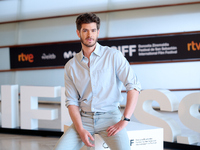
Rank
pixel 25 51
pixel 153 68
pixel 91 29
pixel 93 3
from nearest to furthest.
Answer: pixel 91 29 → pixel 153 68 → pixel 93 3 → pixel 25 51

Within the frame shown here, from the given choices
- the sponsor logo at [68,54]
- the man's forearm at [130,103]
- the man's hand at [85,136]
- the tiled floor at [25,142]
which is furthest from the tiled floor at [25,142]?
the sponsor logo at [68,54]

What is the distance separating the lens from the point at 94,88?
1883 mm

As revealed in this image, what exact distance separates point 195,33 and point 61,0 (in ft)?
10.6

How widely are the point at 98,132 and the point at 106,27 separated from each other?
4.77 m

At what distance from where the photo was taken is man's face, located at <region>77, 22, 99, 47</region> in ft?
6.03

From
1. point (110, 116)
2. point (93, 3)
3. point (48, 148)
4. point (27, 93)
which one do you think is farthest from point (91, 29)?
point (93, 3)

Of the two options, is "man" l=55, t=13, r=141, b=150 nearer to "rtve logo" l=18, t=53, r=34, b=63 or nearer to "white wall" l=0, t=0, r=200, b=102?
"white wall" l=0, t=0, r=200, b=102

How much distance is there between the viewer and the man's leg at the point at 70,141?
1.77 meters

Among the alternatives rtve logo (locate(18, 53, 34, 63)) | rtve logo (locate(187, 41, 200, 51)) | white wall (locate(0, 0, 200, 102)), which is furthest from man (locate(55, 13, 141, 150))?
rtve logo (locate(18, 53, 34, 63))

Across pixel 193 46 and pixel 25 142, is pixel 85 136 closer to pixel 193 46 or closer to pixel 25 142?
pixel 25 142

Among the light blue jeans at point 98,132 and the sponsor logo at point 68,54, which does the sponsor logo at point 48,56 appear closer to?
the sponsor logo at point 68,54

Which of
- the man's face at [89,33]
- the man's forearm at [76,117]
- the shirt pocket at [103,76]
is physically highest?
the man's face at [89,33]

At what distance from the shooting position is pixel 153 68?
6.05 meters

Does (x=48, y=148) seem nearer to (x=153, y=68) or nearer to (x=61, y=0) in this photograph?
(x=153, y=68)
